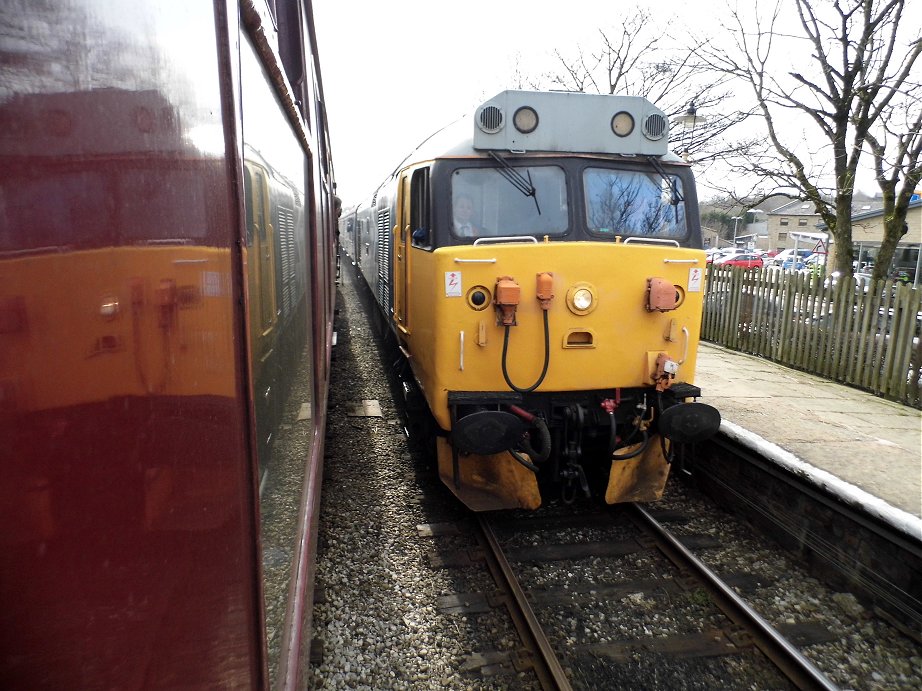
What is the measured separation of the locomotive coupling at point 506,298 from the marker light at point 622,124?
142cm

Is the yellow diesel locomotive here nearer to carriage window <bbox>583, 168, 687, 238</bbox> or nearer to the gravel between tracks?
carriage window <bbox>583, 168, 687, 238</bbox>

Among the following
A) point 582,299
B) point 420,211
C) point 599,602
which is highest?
point 420,211

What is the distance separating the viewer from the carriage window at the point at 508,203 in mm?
4754

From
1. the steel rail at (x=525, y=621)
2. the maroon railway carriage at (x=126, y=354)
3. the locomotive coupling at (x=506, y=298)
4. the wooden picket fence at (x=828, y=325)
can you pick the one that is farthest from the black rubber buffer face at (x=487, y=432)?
the wooden picket fence at (x=828, y=325)

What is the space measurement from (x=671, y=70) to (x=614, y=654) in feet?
52.7

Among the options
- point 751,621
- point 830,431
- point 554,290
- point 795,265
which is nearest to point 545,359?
point 554,290

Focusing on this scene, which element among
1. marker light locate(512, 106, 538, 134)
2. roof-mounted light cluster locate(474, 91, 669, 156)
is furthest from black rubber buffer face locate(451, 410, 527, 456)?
marker light locate(512, 106, 538, 134)

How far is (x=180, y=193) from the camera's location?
38.3 inches

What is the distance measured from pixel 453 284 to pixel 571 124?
4.93 feet

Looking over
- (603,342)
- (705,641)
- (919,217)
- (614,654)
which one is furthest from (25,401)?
(919,217)

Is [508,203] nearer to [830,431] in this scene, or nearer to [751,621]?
[751,621]

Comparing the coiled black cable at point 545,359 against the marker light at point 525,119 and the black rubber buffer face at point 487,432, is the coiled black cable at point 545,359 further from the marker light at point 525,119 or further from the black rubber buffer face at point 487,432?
→ the marker light at point 525,119

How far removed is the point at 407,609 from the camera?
4.08m

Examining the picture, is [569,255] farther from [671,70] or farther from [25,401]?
[671,70]
